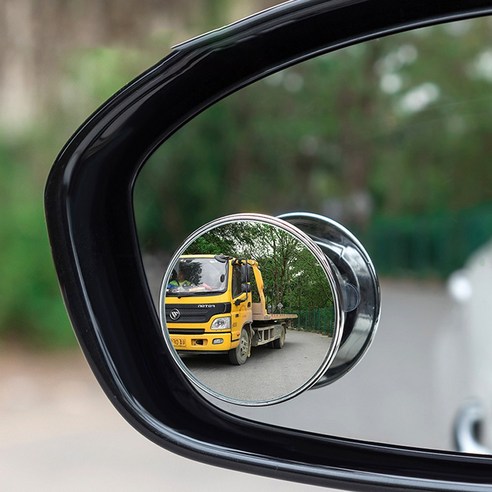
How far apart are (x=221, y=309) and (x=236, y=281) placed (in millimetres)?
33

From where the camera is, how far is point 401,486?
70cm

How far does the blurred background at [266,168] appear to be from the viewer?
317 cm

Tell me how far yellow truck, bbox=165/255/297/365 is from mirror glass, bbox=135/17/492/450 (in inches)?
3.9

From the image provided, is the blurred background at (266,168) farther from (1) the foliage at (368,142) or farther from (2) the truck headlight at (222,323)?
(2) the truck headlight at (222,323)

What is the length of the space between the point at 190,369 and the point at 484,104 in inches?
51.0

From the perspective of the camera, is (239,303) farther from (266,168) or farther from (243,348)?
(266,168)

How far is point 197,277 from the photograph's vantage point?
27.6 inches

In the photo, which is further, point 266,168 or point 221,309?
point 266,168

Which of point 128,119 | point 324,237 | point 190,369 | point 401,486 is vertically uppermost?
point 128,119

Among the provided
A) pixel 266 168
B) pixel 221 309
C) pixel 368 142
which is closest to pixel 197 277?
pixel 221 309

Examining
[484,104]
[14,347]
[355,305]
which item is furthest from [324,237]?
[14,347]

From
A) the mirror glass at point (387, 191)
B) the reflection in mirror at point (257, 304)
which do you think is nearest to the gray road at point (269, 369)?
the reflection in mirror at point (257, 304)

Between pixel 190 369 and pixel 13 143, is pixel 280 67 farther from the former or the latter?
pixel 13 143

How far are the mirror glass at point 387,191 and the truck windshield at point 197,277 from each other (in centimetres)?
10
